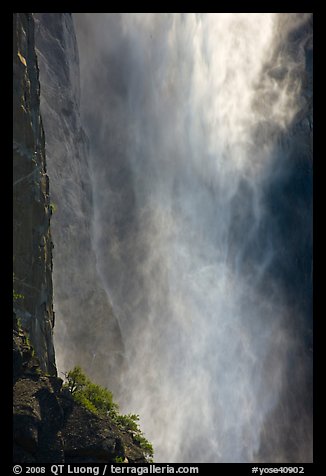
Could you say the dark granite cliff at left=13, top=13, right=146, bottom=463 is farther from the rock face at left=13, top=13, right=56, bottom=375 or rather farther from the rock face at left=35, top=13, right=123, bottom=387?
the rock face at left=35, top=13, right=123, bottom=387

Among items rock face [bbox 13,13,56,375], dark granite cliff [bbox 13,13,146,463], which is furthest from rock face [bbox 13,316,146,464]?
rock face [bbox 13,13,56,375]

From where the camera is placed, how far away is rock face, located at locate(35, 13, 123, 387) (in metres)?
32.2

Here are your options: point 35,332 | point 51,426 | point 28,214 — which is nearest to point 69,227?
point 28,214

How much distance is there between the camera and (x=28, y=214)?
16.2 metres

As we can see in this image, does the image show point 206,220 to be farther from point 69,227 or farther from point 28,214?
point 28,214

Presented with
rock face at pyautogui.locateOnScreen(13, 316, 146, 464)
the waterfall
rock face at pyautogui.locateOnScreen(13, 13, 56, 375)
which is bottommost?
rock face at pyautogui.locateOnScreen(13, 316, 146, 464)

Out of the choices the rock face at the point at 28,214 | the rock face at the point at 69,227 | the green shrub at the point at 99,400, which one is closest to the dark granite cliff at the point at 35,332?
the rock face at the point at 28,214

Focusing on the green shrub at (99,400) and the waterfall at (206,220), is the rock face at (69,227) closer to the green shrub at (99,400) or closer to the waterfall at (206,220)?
the waterfall at (206,220)

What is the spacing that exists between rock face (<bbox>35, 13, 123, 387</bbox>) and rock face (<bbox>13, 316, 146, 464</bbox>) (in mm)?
17695

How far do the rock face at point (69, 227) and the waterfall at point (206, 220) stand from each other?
3.38 metres

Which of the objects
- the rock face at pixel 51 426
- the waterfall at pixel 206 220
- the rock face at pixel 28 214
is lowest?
the rock face at pixel 51 426

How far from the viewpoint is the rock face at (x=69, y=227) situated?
3216 cm
